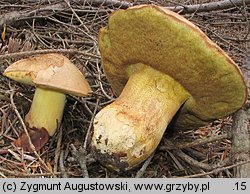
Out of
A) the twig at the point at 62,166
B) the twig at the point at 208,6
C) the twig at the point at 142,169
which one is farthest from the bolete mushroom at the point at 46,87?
the twig at the point at 208,6

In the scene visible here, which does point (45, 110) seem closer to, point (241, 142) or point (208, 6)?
point (241, 142)

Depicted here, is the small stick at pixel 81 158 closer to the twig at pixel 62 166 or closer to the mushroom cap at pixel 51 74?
the twig at pixel 62 166

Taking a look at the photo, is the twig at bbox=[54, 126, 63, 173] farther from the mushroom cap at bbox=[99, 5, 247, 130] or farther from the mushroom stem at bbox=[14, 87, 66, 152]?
the mushroom cap at bbox=[99, 5, 247, 130]

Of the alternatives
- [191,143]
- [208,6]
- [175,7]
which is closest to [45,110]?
[191,143]

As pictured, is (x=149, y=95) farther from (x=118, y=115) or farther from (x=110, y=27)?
(x=110, y=27)

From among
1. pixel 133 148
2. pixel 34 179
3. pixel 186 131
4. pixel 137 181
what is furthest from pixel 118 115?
pixel 186 131

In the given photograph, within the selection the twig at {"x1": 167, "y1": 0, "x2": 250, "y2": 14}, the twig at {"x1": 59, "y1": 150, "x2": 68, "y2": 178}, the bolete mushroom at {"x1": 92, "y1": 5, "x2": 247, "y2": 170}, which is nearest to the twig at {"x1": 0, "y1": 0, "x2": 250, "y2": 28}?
the twig at {"x1": 167, "y1": 0, "x2": 250, "y2": 14}

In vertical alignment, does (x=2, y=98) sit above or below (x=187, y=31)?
below
